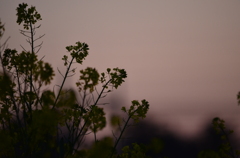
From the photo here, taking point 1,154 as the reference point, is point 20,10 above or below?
above

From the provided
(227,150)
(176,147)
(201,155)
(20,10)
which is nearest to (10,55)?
(20,10)

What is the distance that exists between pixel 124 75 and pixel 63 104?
53.4 inches

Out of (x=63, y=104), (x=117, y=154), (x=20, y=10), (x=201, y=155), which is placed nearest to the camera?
(x=201, y=155)

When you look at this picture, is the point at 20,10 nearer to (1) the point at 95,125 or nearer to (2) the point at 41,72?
(2) the point at 41,72

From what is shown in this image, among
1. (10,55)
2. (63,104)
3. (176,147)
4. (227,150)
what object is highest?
(10,55)

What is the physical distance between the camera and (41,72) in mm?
3852

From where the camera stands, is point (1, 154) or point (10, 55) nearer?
point (1, 154)

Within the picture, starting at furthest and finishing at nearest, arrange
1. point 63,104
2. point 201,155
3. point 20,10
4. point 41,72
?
1. point 20,10
2. point 63,104
3. point 41,72
4. point 201,155

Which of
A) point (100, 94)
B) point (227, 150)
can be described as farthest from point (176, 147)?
point (100, 94)

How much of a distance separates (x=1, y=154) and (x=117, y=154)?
1951mm

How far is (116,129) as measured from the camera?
5238 mm

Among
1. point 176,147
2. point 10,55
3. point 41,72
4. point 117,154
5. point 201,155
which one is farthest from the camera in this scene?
point 176,147

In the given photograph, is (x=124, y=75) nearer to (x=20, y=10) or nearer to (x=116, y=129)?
(x=116, y=129)

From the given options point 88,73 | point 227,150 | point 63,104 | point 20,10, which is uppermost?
point 20,10
